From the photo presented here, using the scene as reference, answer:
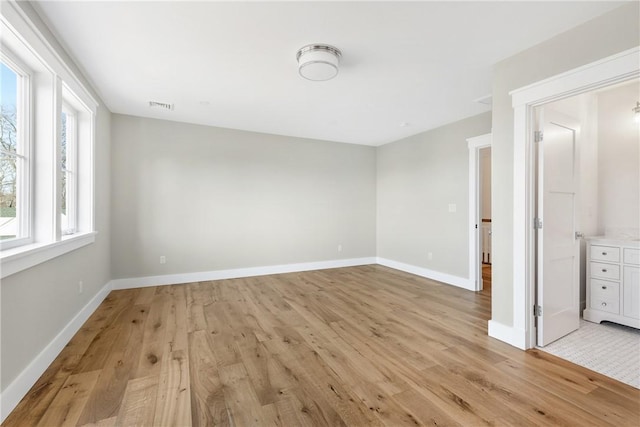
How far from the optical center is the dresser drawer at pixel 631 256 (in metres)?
2.73

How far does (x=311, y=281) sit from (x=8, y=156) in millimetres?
3652

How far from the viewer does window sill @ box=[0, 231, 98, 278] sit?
1.55 m

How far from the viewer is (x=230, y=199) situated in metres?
4.73

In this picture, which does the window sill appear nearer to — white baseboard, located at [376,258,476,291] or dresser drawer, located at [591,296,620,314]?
white baseboard, located at [376,258,476,291]

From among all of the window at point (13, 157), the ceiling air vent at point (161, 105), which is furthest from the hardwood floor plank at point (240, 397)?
the ceiling air vent at point (161, 105)

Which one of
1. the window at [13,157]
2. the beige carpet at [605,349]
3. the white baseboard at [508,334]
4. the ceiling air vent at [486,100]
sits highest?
the ceiling air vent at [486,100]

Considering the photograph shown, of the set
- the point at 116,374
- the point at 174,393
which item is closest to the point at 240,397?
the point at 174,393

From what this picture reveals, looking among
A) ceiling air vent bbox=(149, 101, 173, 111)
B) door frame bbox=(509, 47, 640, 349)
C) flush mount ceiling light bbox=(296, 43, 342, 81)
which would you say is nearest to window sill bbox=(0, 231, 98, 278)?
ceiling air vent bbox=(149, 101, 173, 111)

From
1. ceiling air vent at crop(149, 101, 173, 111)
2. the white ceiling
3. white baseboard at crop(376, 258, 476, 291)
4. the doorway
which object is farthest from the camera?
white baseboard at crop(376, 258, 476, 291)

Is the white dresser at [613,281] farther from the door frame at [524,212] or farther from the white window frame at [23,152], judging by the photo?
the white window frame at [23,152]

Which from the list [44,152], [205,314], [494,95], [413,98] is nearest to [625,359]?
[494,95]

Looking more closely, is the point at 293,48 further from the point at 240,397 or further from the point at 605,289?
the point at 605,289

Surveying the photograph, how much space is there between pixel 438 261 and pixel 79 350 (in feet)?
15.3

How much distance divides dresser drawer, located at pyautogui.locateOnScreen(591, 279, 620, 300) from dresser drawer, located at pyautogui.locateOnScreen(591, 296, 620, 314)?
0.10ft
